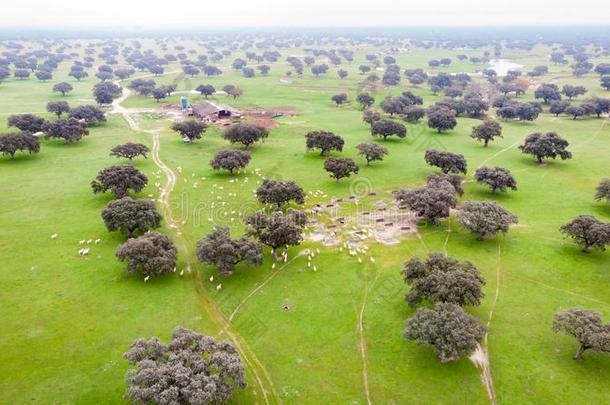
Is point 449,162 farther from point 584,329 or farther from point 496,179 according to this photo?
point 584,329

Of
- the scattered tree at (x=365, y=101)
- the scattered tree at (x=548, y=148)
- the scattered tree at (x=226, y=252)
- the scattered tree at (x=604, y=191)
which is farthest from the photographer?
the scattered tree at (x=365, y=101)

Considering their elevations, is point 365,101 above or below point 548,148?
below

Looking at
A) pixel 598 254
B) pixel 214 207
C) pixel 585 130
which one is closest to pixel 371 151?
pixel 214 207

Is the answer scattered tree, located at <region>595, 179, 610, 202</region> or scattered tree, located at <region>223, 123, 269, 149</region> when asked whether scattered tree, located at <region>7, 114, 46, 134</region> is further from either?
scattered tree, located at <region>595, 179, 610, 202</region>

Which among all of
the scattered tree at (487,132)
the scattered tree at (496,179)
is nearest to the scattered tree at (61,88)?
the scattered tree at (487,132)

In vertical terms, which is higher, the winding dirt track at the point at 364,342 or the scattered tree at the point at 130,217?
the scattered tree at the point at 130,217

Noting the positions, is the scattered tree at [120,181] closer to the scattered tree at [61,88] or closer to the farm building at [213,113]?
the farm building at [213,113]

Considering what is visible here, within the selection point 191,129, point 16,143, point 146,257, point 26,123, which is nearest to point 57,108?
point 26,123

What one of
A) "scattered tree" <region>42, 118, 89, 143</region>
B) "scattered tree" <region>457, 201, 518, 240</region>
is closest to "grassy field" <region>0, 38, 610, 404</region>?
"scattered tree" <region>457, 201, 518, 240</region>

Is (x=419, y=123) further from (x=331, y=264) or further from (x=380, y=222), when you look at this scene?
(x=331, y=264)
